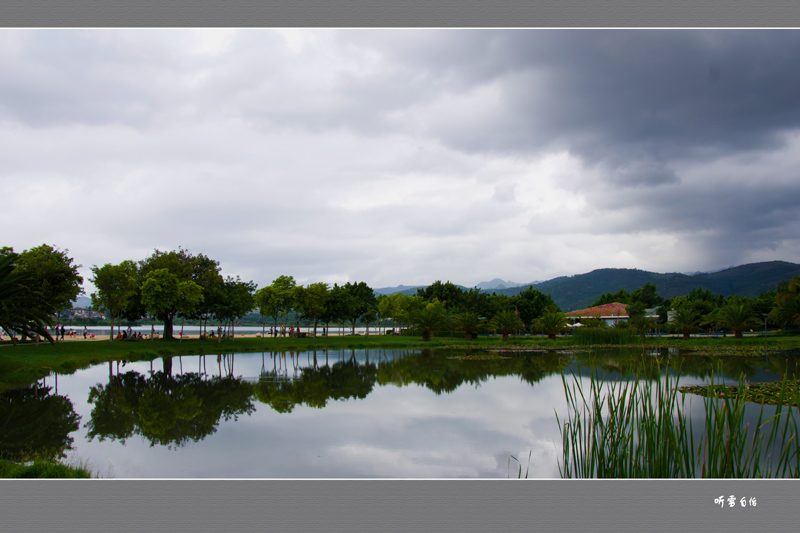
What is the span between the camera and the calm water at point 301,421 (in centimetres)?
796

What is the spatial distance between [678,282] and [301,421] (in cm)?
9884

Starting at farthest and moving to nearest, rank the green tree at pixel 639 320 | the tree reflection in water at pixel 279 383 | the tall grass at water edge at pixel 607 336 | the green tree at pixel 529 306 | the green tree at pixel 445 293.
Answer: the green tree at pixel 445 293
the green tree at pixel 529 306
the green tree at pixel 639 320
the tall grass at water edge at pixel 607 336
the tree reflection in water at pixel 279 383

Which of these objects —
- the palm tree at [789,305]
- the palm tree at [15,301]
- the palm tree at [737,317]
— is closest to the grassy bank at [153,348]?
the palm tree at [737,317]

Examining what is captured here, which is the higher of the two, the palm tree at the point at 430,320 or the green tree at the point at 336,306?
the green tree at the point at 336,306

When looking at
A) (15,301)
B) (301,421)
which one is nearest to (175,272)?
(15,301)

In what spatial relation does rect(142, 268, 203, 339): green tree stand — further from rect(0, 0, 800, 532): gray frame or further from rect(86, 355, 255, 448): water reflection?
rect(0, 0, 800, 532): gray frame

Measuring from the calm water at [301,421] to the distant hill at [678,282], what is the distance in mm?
39807

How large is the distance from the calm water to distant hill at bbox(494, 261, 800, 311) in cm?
3981

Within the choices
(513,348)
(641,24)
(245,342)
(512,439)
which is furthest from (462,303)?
(641,24)

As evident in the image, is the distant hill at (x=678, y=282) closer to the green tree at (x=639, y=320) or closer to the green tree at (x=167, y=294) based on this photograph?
the green tree at (x=639, y=320)

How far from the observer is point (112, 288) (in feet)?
96.7

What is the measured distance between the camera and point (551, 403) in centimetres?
1308

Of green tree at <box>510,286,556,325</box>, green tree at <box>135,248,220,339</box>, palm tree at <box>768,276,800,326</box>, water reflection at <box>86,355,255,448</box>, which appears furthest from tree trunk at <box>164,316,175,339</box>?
palm tree at <box>768,276,800,326</box>
